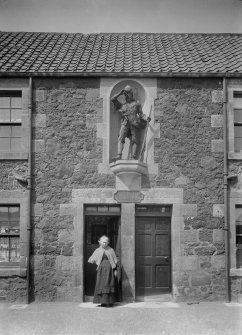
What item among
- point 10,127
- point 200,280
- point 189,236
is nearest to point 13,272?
point 10,127

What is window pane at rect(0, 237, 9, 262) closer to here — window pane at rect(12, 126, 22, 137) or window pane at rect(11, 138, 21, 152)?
window pane at rect(11, 138, 21, 152)

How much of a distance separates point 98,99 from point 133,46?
317 centimetres

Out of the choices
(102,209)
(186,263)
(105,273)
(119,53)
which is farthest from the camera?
(119,53)

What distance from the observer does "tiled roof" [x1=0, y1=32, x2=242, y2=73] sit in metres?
12.3

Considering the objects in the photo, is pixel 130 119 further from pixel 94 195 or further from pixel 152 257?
pixel 152 257

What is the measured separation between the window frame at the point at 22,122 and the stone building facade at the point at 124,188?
0.08 feet

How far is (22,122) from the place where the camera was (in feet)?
39.4

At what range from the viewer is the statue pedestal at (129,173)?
11.6 meters

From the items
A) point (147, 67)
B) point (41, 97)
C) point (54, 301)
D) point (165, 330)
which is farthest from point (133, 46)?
point (165, 330)

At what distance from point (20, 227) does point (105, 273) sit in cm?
235

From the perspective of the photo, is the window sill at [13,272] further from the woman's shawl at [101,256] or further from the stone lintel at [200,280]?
the stone lintel at [200,280]

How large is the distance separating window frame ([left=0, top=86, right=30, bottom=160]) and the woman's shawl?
285cm

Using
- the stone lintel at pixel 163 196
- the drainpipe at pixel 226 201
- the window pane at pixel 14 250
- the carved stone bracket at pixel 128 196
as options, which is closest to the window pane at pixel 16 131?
the window pane at pixel 14 250

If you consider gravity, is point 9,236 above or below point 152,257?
above
